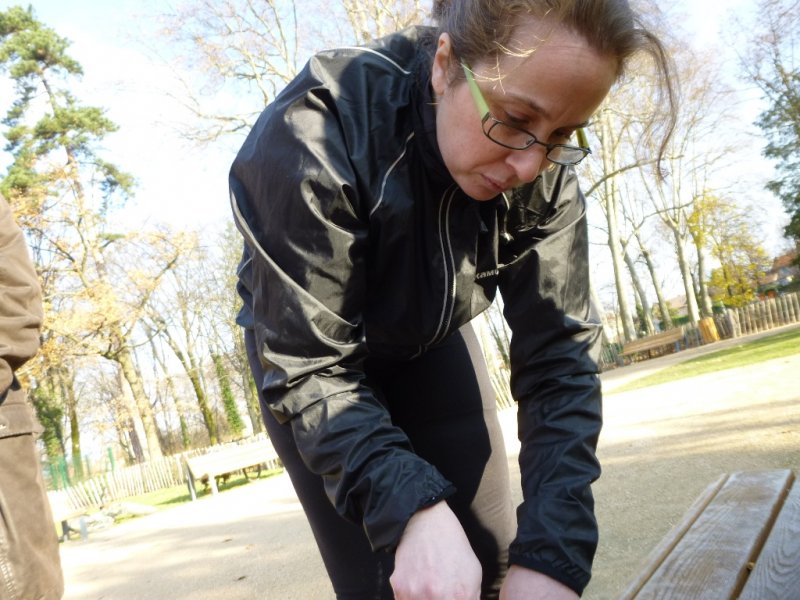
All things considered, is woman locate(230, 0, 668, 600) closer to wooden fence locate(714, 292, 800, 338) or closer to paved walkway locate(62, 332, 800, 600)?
paved walkway locate(62, 332, 800, 600)

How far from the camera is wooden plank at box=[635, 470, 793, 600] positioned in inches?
61.9

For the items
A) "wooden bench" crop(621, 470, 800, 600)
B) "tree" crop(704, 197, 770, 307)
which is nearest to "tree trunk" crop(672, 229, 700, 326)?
"tree" crop(704, 197, 770, 307)

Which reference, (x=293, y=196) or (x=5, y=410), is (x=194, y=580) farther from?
(x=293, y=196)

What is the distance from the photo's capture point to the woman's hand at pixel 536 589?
4.55 ft

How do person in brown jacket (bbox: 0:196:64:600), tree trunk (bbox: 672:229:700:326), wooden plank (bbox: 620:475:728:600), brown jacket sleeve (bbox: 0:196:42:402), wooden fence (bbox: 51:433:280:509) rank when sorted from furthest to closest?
tree trunk (bbox: 672:229:700:326)
wooden fence (bbox: 51:433:280:509)
brown jacket sleeve (bbox: 0:196:42:402)
person in brown jacket (bbox: 0:196:64:600)
wooden plank (bbox: 620:475:728:600)

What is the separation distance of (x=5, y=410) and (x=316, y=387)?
4.34 ft

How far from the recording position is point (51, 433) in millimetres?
30672

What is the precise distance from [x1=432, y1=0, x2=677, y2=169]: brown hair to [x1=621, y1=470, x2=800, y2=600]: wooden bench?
3.46 feet

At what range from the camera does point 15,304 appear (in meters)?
2.35

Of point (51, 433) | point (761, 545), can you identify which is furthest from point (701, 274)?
point (761, 545)

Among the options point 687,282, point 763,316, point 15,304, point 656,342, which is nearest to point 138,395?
point 656,342

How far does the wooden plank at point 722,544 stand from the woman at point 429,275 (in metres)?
0.27

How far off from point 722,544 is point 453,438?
0.70 metres

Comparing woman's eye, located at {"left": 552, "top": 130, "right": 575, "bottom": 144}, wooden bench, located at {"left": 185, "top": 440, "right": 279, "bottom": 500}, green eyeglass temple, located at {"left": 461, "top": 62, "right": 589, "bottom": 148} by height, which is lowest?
wooden bench, located at {"left": 185, "top": 440, "right": 279, "bottom": 500}
